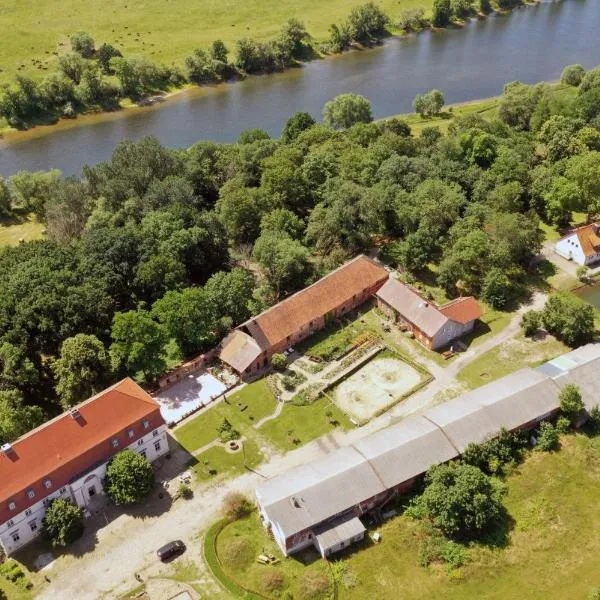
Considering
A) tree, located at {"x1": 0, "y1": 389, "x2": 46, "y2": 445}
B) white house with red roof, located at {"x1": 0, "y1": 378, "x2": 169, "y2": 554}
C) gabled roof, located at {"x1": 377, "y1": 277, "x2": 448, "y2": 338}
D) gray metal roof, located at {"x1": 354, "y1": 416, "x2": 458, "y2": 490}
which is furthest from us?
gabled roof, located at {"x1": 377, "y1": 277, "x2": 448, "y2": 338}

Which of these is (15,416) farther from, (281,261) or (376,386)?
(376,386)

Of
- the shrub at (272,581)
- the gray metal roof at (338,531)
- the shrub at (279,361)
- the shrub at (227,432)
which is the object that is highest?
the shrub at (279,361)

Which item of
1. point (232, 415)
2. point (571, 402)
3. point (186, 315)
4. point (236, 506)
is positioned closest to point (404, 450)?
point (236, 506)

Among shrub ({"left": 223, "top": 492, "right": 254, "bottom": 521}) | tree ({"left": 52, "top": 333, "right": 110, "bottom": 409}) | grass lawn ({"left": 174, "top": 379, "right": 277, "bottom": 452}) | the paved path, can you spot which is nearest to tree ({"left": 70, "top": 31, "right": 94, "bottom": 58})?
tree ({"left": 52, "top": 333, "right": 110, "bottom": 409})

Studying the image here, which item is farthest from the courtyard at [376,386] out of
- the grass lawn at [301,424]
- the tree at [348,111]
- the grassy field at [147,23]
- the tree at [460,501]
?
the grassy field at [147,23]

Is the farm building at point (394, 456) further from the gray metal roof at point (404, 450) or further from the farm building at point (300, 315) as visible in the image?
the farm building at point (300, 315)

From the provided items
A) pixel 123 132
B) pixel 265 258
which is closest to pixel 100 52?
pixel 123 132

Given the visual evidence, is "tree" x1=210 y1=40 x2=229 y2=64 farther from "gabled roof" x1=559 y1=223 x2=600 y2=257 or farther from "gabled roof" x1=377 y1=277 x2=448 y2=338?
"gabled roof" x1=559 y1=223 x2=600 y2=257
